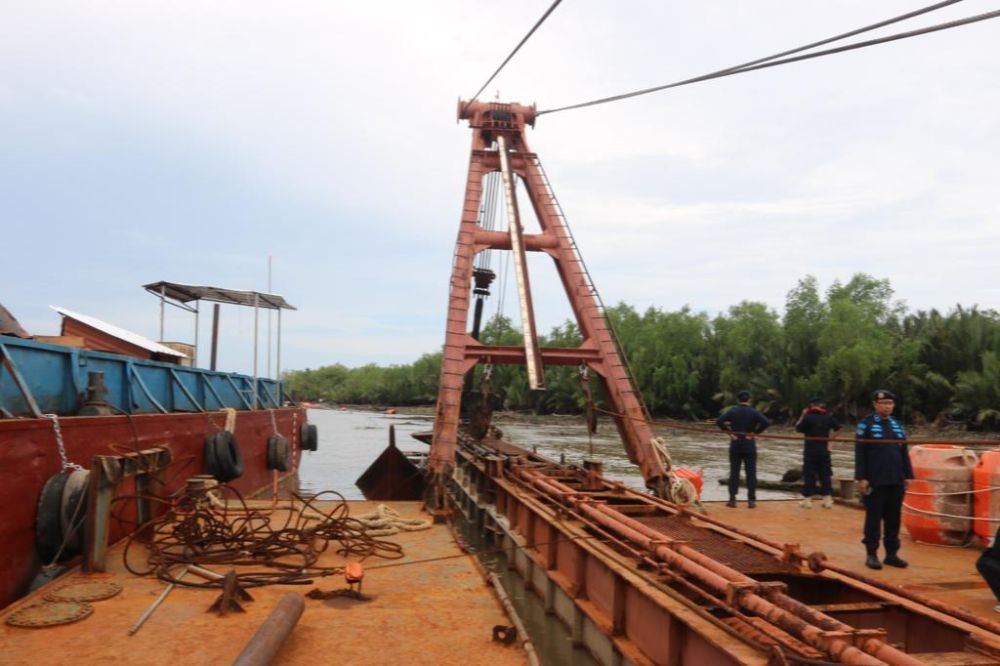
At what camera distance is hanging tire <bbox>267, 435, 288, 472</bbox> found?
571 inches

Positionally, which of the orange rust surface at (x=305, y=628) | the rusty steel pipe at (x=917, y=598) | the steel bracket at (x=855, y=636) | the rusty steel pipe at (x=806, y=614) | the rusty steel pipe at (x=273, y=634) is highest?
the steel bracket at (x=855, y=636)

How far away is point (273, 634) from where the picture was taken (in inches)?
168

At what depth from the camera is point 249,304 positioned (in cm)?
1587

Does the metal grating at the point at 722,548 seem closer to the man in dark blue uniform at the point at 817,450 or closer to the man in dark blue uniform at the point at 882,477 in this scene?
the man in dark blue uniform at the point at 882,477

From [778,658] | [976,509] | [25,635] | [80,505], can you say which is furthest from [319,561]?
[976,509]

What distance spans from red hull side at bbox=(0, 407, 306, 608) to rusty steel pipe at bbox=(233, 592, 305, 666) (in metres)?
2.22

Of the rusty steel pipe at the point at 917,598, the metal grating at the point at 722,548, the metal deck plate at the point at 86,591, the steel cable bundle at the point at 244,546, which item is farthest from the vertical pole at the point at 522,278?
the metal deck plate at the point at 86,591

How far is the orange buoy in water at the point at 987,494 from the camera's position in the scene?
7.97 meters

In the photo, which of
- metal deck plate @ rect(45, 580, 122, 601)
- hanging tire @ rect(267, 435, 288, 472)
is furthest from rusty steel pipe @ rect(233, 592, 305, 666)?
hanging tire @ rect(267, 435, 288, 472)

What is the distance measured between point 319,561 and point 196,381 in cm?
642

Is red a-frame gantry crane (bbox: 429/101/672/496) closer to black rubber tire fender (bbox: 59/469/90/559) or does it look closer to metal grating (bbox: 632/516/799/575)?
metal grating (bbox: 632/516/799/575)

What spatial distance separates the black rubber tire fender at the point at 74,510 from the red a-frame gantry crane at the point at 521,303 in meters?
6.03

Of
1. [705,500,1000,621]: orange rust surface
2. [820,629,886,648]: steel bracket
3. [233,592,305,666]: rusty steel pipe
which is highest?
[820,629,886,648]: steel bracket

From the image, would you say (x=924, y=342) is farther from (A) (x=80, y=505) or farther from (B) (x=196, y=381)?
(A) (x=80, y=505)
